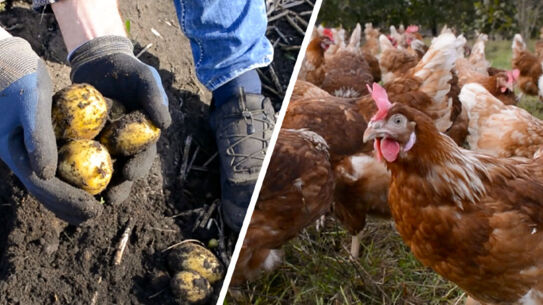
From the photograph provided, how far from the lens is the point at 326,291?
1997 millimetres

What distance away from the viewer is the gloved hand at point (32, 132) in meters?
1.61

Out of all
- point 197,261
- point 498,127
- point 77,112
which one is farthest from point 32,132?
point 498,127

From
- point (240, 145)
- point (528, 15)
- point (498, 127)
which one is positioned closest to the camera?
point (240, 145)

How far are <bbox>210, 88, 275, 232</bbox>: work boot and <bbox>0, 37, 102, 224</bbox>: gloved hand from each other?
1.84 ft

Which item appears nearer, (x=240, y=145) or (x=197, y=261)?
(x=197, y=261)

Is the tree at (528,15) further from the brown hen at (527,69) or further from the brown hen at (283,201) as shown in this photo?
the brown hen at (283,201)

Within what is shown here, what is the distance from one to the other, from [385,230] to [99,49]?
59.0 inches

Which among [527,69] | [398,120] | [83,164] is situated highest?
[398,120]

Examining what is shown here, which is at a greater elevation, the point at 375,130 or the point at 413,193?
the point at 375,130

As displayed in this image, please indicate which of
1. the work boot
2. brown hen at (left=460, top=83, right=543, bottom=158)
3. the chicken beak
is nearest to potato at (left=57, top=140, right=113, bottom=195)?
the work boot

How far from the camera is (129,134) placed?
183 cm

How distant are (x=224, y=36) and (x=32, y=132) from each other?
852 millimetres

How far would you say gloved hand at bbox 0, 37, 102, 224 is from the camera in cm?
161

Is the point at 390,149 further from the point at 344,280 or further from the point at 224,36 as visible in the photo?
the point at 224,36
